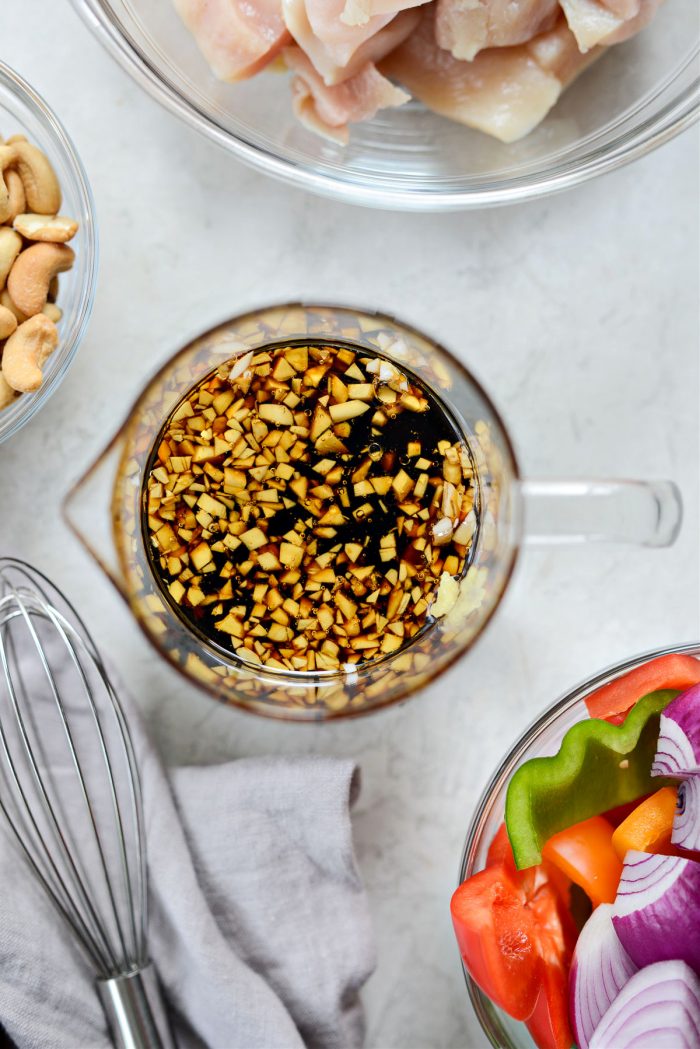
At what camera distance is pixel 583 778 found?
62 cm

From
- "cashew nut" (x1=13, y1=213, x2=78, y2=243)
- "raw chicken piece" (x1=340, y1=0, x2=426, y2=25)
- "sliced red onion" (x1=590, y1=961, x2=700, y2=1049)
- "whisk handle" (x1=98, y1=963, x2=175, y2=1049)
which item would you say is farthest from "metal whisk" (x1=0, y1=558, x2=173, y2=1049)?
"raw chicken piece" (x1=340, y1=0, x2=426, y2=25)

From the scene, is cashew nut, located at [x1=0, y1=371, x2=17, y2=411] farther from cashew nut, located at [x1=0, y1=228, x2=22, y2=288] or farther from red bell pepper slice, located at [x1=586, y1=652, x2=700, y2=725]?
red bell pepper slice, located at [x1=586, y1=652, x2=700, y2=725]

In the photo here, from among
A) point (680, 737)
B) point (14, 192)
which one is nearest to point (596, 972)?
point (680, 737)

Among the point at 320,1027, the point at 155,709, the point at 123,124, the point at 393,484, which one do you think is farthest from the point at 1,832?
the point at 123,124

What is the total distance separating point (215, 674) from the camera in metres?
0.70

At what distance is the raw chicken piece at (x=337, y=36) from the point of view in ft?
2.11

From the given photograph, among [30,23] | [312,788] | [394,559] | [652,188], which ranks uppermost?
[30,23]

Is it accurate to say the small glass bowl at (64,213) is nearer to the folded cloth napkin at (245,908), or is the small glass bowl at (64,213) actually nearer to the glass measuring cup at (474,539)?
the glass measuring cup at (474,539)

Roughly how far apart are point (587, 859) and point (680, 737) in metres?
0.10

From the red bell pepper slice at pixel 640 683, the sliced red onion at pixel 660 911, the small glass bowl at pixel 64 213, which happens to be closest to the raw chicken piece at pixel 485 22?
the small glass bowl at pixel 64 213

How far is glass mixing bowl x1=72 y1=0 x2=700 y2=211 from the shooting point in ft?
2.36

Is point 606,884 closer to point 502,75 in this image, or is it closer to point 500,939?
point 500,939

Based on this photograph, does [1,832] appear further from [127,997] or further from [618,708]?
[618,708]

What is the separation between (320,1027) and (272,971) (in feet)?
0.18
